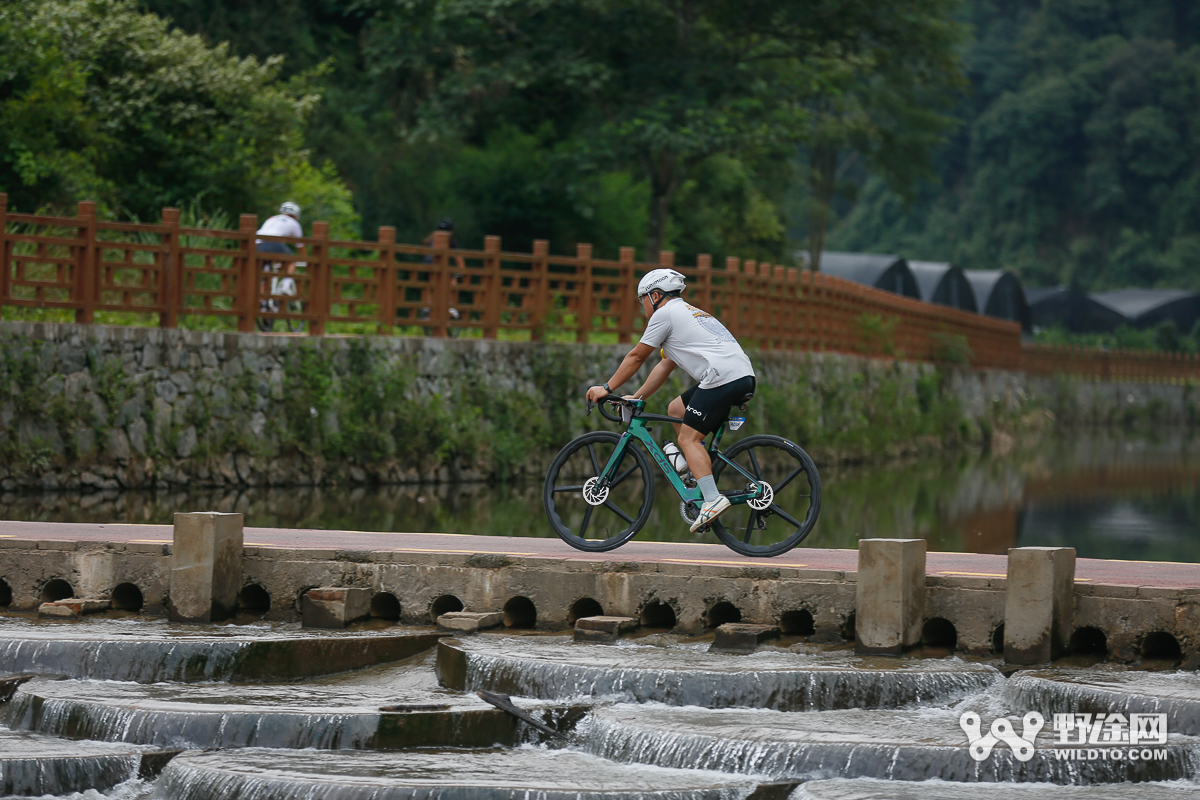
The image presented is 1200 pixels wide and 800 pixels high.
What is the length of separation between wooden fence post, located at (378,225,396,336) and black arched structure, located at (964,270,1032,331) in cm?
3364

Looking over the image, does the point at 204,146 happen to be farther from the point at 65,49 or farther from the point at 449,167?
the point at 449,167

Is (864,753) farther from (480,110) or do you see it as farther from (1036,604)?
(480,110)

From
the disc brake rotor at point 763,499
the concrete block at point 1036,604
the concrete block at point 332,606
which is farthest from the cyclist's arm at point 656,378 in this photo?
the concrete block at point 1036,604

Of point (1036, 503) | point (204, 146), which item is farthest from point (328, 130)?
point (1036, 503)

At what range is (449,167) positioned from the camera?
A: 28.8 metres

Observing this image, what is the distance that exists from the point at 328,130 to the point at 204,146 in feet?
25.0

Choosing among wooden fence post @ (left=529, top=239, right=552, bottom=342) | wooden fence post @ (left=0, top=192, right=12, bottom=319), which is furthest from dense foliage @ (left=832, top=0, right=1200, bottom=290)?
wooden fence post @ (left=0, top=192, right=12, bottom=319)

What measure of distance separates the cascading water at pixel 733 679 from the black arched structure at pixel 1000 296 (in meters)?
42.8

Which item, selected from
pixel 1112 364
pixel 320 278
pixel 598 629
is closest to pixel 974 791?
pixel 598 629

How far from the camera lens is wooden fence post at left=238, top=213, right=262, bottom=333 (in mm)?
16812

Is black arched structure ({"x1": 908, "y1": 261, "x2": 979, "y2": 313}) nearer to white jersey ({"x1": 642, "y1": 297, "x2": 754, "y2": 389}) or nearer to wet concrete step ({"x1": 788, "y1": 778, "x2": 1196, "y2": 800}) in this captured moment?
white jersey ({"x1": 642, "y1": 297, "x2": 754, "y2": 389})

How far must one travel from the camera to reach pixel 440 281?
62.3 feet

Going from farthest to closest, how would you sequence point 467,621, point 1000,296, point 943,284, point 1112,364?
point 1112,364, point 1000,296, point 943,284, point 467,621

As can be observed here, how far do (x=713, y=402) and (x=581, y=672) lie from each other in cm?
188
